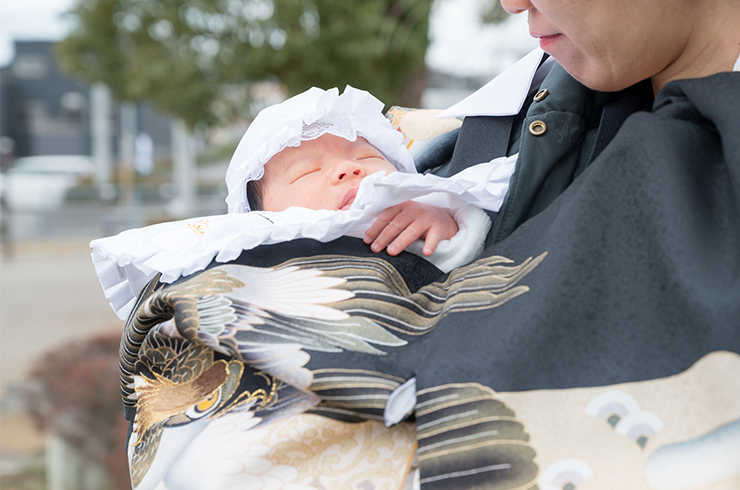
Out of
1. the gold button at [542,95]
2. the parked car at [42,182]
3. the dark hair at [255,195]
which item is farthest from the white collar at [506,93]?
the parked car at [42,182]

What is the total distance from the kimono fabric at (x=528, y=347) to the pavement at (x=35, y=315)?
421cm

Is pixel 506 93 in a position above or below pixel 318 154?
above

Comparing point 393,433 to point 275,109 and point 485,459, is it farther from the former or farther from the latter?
point 275,109

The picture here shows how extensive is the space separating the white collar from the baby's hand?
286 mm

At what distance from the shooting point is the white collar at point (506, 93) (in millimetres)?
1366

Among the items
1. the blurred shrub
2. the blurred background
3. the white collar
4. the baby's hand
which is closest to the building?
the blurred background

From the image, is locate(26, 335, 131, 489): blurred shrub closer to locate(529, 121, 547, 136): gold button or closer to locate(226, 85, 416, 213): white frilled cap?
locate(226, 85, 416, 213): white frilled cap

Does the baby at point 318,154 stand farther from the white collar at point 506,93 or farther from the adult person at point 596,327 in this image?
the adult person at point 596,327

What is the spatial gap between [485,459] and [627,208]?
36cm

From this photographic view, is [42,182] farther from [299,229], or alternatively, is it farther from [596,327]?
[596,327]

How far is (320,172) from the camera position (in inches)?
58.6

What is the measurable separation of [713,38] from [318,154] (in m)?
0.83

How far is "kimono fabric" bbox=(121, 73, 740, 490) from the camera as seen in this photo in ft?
2.45

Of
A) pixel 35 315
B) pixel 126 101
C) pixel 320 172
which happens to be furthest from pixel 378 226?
pixel 126 101
